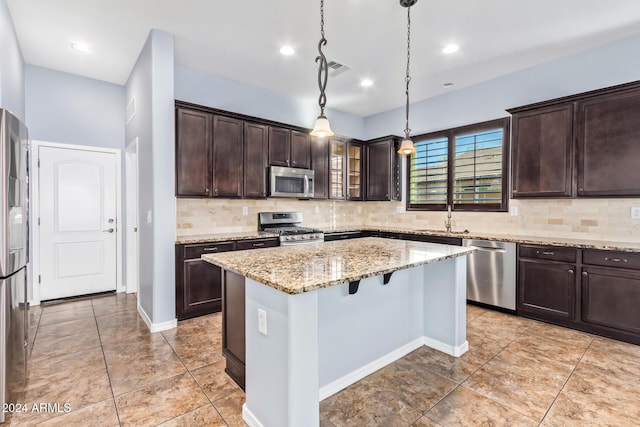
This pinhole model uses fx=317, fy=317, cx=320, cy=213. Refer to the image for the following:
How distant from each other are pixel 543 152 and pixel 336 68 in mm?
2628

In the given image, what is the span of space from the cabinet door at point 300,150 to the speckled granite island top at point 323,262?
89.1 inches

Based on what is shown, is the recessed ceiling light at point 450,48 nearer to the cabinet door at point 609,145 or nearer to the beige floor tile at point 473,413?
the cabinet door at point 609,145

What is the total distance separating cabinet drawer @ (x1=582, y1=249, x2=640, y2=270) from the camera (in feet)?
9.53

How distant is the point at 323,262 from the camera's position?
6.69ft

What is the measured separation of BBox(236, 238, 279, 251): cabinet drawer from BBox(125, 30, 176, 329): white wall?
798 mm

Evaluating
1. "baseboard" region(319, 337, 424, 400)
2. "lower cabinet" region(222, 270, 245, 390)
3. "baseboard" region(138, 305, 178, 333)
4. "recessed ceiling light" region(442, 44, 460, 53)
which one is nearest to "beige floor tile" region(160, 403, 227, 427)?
"lower cabinet" region(222, 270, 245, 390)

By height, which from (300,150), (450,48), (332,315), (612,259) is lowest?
(332,315)

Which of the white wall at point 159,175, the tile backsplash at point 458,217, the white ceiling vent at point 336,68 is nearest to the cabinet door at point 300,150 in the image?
the tile backsplash at point 458,217

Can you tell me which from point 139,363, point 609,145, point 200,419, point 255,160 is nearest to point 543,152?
point 609,145

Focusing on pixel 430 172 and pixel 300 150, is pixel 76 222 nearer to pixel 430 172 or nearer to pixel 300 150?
pixel 300 150

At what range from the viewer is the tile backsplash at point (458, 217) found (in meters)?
3.45

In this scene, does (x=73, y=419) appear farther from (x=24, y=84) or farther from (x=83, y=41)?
(x=24, y=84)

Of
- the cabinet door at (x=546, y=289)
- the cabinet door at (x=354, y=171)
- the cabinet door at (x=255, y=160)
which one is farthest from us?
the cabinet door at (x=354, y=171)

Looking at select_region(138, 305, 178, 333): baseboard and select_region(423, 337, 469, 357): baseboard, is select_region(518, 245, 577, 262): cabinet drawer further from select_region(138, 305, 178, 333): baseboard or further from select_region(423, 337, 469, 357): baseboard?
select_region(138, 305, 178, 333): baseboard
